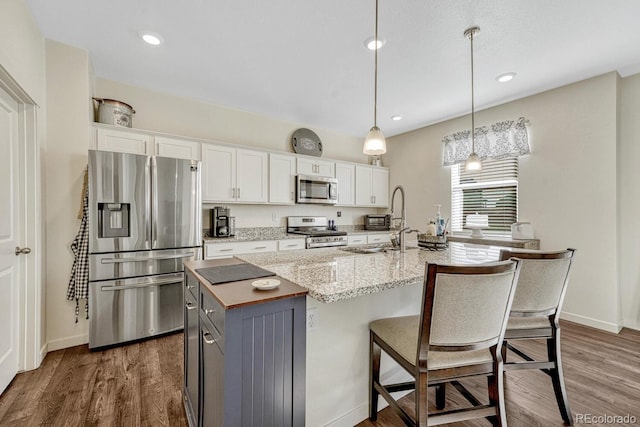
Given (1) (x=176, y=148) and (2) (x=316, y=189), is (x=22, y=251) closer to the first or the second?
(1) (x=176, y=148)

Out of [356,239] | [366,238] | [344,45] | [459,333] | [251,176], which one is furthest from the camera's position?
[366,238]

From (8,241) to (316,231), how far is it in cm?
319

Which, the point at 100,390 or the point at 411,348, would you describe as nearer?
the point at 411,348

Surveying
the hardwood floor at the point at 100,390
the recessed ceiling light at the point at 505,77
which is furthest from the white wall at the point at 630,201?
the hardwood floor at the point at 100,390

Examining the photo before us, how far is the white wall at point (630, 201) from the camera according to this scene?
2.77m

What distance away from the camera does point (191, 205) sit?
2.82 m

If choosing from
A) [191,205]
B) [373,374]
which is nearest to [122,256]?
[191,205]

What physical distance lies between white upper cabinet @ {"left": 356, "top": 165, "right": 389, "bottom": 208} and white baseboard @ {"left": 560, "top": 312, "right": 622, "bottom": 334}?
9.69 feet

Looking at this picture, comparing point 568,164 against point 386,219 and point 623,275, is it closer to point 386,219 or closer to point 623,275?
point 623,275

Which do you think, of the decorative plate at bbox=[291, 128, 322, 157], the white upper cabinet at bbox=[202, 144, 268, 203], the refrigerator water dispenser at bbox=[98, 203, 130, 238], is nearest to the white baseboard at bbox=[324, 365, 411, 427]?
the refrigerator water dispenser at bbox=[98, 203, 130, 238]

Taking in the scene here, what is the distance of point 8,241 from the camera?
6.28 feet

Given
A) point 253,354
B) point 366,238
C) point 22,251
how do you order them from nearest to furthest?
point 253,354 → point 22,251 → point 366,238

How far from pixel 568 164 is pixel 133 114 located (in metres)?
4.88

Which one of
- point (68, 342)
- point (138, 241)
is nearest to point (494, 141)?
point (138, 241)
